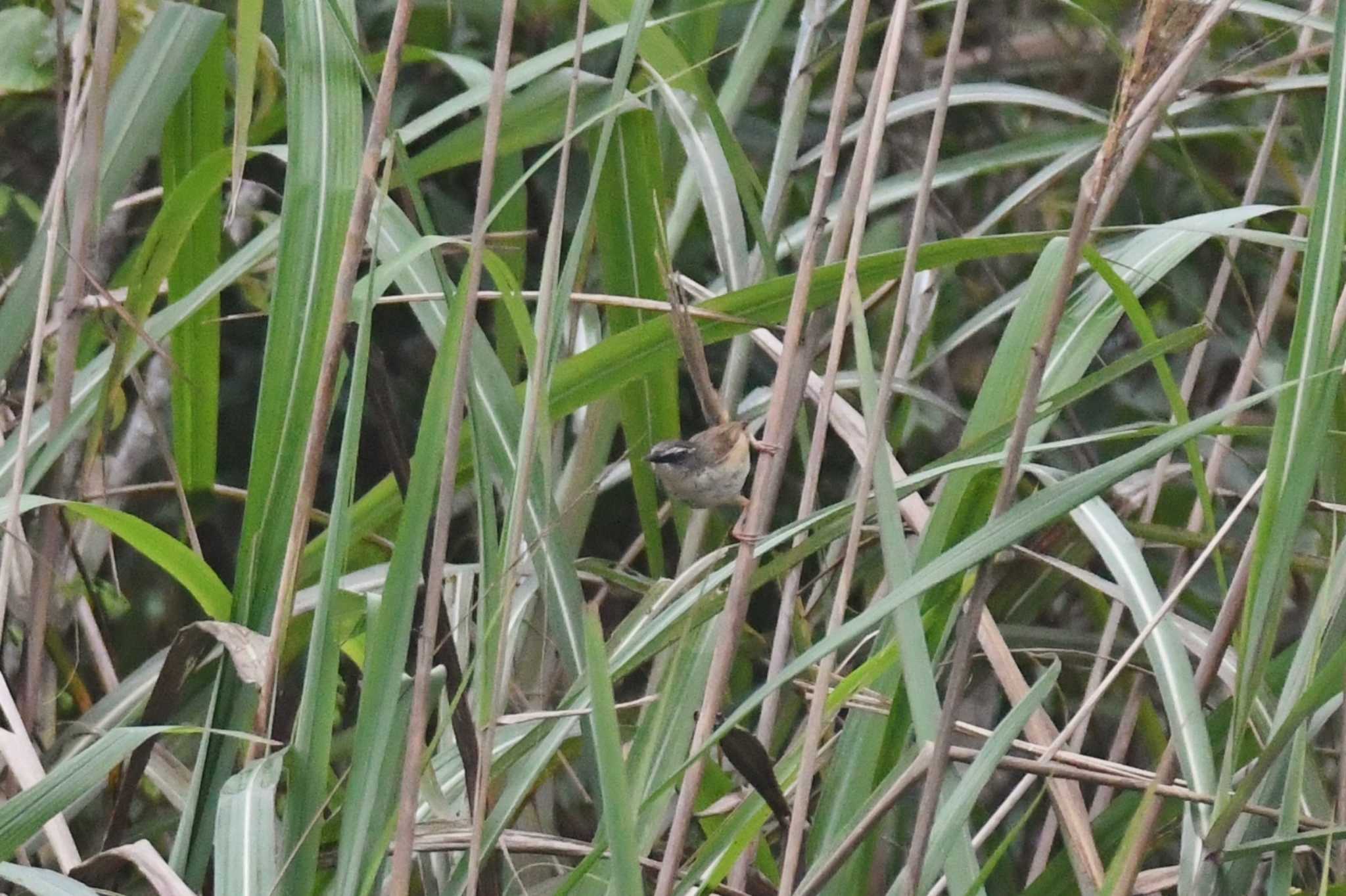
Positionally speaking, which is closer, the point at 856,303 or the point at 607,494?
the point at 856,303

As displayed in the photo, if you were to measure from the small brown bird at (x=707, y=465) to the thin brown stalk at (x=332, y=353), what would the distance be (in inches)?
16.5

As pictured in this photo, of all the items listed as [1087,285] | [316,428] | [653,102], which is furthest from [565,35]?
[316,428]

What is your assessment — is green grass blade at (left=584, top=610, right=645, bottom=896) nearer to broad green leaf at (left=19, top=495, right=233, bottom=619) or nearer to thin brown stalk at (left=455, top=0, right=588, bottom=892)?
thin brown stalk at (left=455, top=0, right=588, bottom=892)

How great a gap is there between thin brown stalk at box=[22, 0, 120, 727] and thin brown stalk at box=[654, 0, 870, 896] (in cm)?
62


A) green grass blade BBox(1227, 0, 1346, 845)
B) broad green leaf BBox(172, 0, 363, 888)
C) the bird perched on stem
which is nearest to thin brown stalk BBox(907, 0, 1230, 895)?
green grass blade BBox(1227, 0, 1346, 845)

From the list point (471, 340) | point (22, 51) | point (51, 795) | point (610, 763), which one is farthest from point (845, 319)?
point (22, 51)

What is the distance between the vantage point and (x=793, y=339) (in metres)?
0.96

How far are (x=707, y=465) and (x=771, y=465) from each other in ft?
1.18

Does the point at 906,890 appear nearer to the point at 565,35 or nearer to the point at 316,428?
the point at 316,428

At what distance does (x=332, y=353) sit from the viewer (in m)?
0.97

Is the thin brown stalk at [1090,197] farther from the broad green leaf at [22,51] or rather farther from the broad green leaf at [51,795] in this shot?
the broad green leaf at [22,51]

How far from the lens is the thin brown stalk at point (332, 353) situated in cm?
94

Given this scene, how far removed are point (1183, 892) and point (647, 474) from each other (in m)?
0.67

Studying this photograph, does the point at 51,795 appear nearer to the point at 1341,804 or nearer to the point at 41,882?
the point at 41,882
